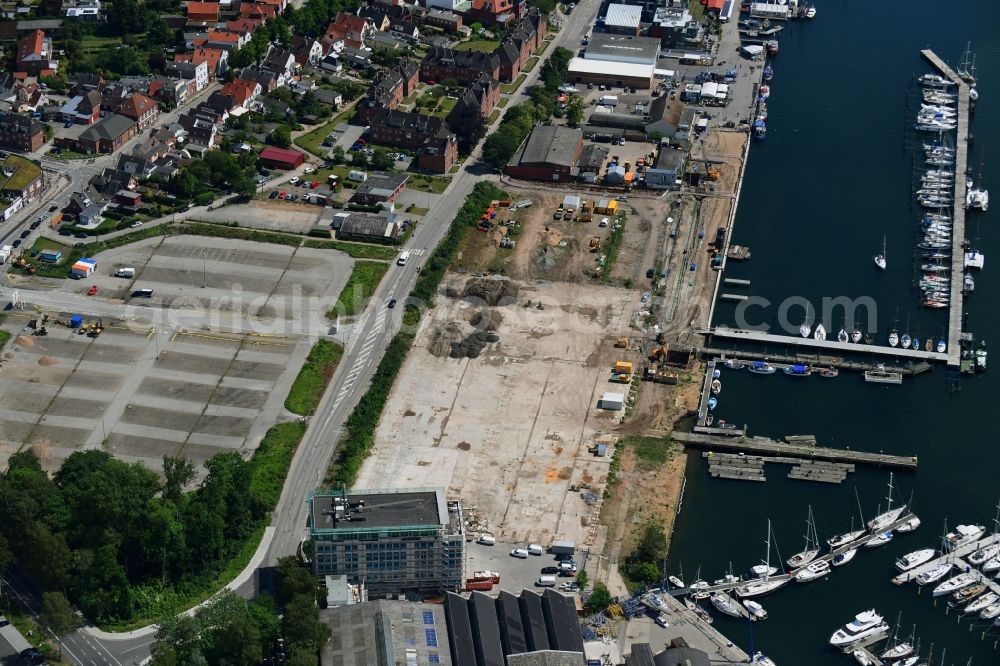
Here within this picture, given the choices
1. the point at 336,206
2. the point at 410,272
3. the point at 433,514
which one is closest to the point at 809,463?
the point at 433,514

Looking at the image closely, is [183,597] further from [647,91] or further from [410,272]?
[647,91]

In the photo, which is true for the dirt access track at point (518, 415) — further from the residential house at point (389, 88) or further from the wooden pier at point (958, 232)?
the residential house at point (389, 88)

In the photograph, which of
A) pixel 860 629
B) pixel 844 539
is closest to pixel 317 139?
pixel 844 539

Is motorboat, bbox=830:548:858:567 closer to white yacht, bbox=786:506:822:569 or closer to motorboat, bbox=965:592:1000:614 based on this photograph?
white yacht, bbox=786:506:822:569

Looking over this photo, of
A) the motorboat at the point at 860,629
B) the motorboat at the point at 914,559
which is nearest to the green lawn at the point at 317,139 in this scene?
the motorboat at the point at 914,559

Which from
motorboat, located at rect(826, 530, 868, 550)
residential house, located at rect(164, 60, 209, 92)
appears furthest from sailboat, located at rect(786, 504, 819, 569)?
residential house, located at rect(164, 60, 209, 92)

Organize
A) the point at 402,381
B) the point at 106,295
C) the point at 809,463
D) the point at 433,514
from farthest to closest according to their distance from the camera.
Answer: the point at 106,295 → the point at 402,381 → the point at 809,463 → the point at 433,514

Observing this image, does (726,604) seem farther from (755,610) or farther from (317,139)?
(317,139)
